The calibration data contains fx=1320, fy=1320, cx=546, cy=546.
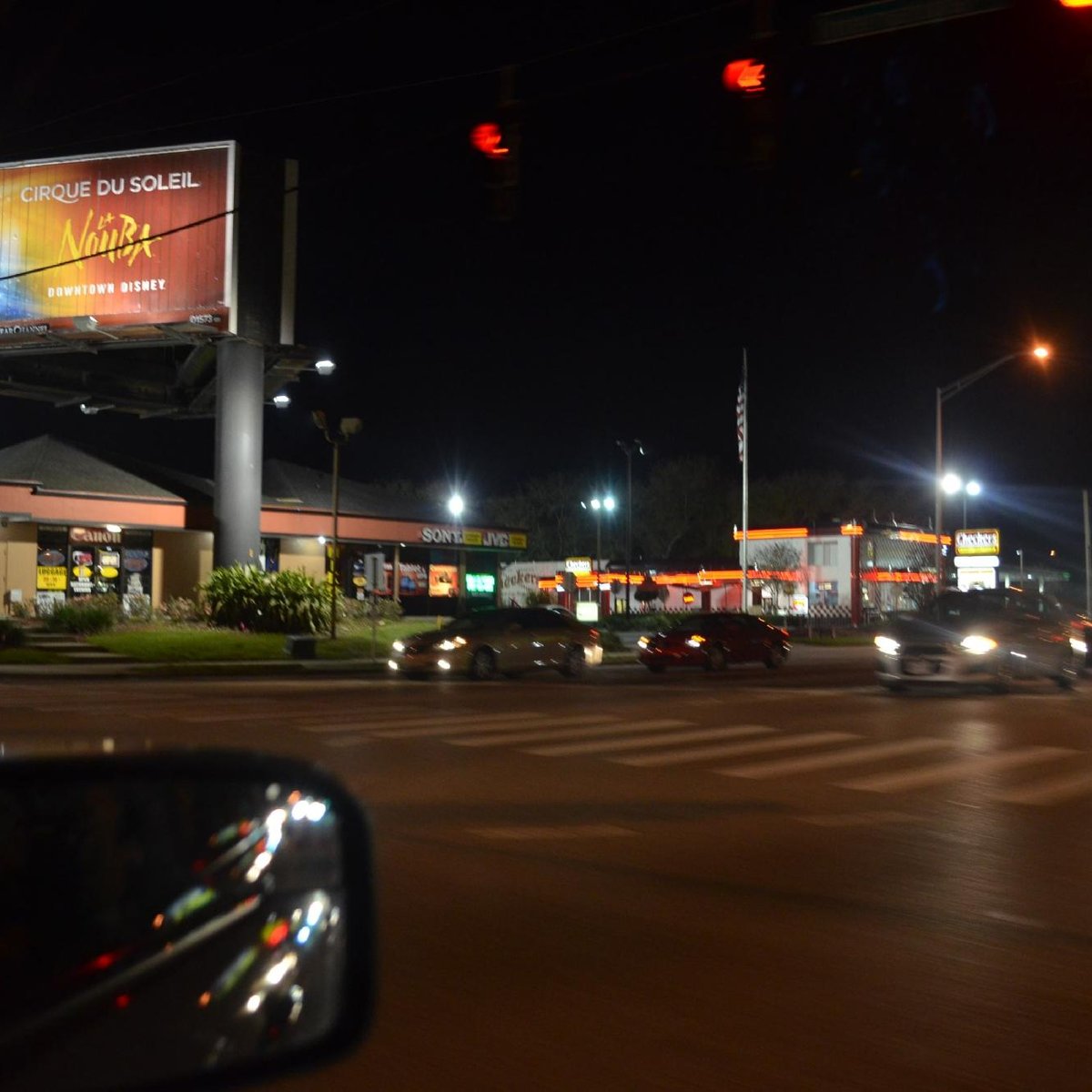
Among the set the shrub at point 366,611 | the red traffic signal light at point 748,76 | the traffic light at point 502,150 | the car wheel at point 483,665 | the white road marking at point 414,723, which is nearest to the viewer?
the red traffic signal light at point 748,76

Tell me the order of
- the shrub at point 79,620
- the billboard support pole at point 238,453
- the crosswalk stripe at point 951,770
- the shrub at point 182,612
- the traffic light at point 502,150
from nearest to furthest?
1. the crosswalk stripe at point 951,770
2. the traffic light at point 502,150
3. the shrub at point 79,620
4. the shrub at point 182,612
5. the billboard support pole at point 238,453

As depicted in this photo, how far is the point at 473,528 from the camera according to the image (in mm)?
53344

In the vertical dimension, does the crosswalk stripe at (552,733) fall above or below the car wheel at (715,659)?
below

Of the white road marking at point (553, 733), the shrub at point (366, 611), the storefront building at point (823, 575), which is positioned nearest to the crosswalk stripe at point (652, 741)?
the white road marking at point (553, 733)

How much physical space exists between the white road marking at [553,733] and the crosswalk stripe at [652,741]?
51 mm

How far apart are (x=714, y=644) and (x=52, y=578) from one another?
2465 centimetres

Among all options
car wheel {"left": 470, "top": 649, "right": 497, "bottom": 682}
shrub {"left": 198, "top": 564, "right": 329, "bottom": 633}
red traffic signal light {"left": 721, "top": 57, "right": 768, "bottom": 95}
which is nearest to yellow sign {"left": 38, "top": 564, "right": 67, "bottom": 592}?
shrub {"left": 198, "top": 564, "right": 329, "bottom": 633}

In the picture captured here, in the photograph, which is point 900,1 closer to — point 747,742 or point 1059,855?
point 1059,855

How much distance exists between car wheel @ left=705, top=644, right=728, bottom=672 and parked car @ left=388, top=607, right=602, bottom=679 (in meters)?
3.91

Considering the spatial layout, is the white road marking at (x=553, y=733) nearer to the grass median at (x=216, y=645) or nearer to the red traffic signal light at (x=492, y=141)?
the red traffic signal light at (x=492, y=141)

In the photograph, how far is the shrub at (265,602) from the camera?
121 ft

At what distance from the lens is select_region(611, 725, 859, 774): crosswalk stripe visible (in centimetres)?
1452

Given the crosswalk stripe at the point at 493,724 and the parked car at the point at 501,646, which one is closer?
the crosswalk stripe at the point at 493,724

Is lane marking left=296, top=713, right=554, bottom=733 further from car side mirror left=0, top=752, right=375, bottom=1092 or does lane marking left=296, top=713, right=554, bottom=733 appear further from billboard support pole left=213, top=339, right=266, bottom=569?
billboard support pole left=213, top=339, right=266, bottom=569
